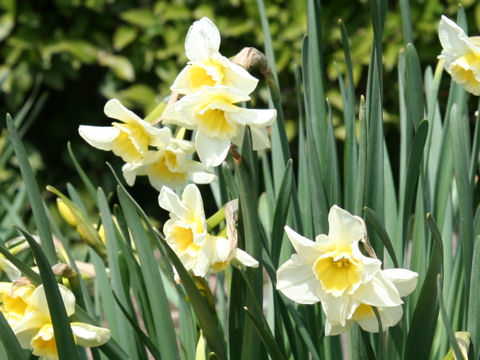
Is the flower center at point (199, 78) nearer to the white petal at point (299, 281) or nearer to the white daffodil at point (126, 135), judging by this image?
the white daffodil at point (126, 135)

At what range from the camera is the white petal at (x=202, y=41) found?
32.3 inches

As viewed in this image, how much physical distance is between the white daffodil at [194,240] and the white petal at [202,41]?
0.14m

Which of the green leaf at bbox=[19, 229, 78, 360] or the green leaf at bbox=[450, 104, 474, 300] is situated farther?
the green leaf at bbox=[450, 104, 474, 300]

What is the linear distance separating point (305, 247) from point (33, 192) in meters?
0.35

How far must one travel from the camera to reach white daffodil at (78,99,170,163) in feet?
2.77

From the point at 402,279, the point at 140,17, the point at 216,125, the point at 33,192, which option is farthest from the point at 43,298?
the point at 140,17

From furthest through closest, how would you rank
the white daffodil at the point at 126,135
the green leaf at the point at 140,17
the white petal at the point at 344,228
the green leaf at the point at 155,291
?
the green leaf at the point at 140,17
the green leaf at the point at 155,291
the white daffodil at the point at 126,135
the white petal at the point at 344,228

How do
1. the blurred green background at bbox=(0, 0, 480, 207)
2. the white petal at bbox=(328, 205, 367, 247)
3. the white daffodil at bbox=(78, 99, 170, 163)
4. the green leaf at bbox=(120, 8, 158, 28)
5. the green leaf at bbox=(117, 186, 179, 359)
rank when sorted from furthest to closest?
the green leaf at bbox=(120, 8, 158, 28), the blurred green background at bbox=(0, 0, 480, 207), the green leaf at bbox=(117, 186, 179, 359), the white daffodil at bbox=(78, 99, 170, 163), the white petal at bbox=(328, 205, 367, 247)

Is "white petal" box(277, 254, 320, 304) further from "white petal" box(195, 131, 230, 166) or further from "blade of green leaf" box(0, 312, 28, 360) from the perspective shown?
"blade of green leaf" box(0, 312, 28, 360)

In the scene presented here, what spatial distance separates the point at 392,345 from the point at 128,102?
102 inches

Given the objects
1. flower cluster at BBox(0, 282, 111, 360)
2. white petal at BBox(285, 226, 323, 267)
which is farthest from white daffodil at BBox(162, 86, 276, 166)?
flower cluster at BBox(0, 282, 111, 360)

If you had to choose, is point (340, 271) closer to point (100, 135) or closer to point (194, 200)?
point (194, 200)

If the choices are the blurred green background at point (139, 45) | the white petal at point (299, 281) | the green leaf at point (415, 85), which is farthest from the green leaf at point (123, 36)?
the white petal at point (299, 281)

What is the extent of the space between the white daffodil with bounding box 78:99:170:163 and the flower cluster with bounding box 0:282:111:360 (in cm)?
16
